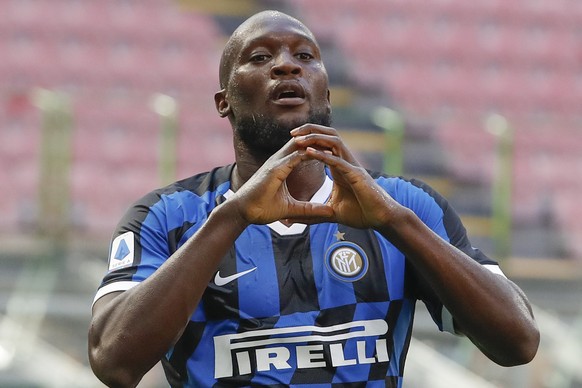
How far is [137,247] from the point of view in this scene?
105 inches

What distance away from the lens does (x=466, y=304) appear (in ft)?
7.86

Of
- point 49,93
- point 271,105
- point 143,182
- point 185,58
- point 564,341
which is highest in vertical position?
point 185,58

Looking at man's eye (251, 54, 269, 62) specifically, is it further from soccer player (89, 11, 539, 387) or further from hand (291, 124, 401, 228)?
hand (291, 124, 401, 228)

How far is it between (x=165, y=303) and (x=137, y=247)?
0.31m

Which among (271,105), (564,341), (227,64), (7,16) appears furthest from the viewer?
(7,16)

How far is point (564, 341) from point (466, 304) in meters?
4.43

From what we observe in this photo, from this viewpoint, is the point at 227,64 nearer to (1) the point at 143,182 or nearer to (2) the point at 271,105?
(2) the point at 271,105

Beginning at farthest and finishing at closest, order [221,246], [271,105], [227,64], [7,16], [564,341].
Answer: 1. [7,16]
2. [564,341]
3. [227,64]
4. [271,105]
5. [221,246]

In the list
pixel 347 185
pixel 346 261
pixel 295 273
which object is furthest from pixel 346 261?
pixel 347 185

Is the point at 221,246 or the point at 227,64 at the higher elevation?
the point at 227,64

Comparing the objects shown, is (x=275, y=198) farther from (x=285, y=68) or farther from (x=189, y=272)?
(x=285, y=68)

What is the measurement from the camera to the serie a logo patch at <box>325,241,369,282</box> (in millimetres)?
2639

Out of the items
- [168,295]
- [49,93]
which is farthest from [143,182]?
[168,295]

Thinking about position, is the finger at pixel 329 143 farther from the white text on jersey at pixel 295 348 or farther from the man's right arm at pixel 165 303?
the white text on jersey at pixel 295 348
